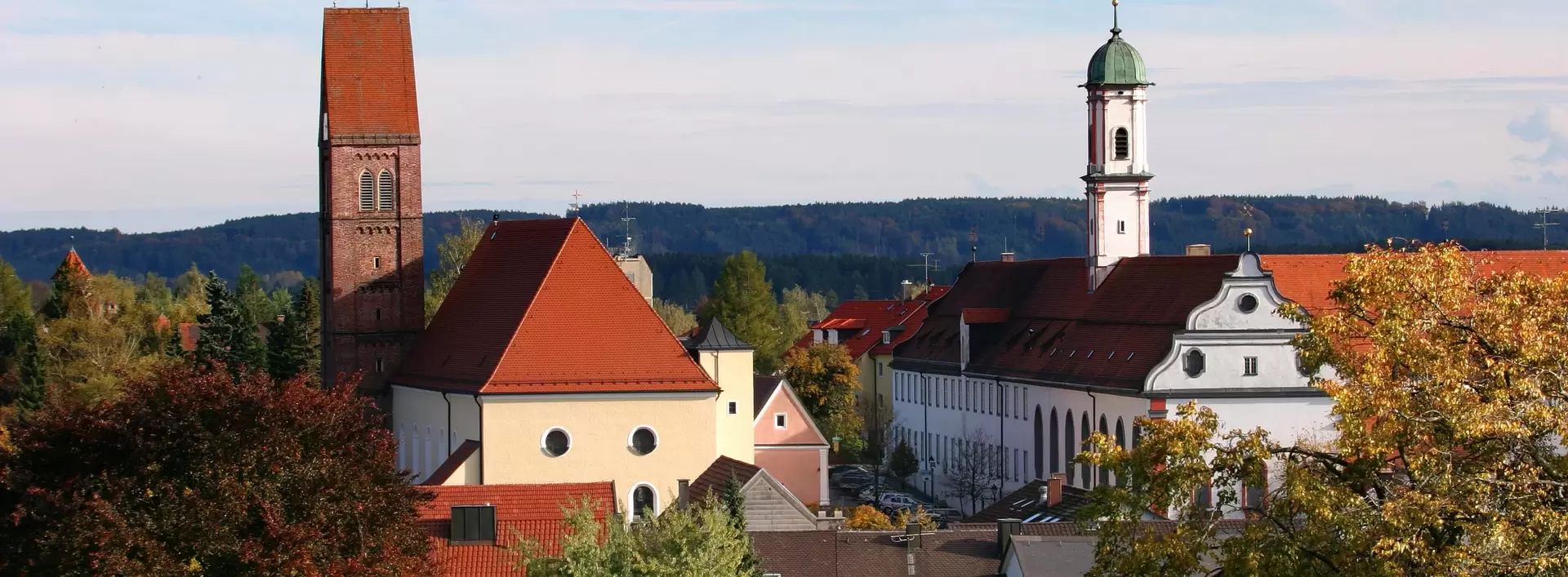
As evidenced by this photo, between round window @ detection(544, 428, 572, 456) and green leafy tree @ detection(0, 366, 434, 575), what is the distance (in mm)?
20726

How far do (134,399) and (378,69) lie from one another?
31.2 m

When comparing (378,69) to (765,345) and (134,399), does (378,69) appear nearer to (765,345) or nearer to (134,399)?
(134,399)

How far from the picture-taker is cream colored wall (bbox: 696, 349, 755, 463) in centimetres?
6162

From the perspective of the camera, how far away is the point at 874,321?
12094 centimetres

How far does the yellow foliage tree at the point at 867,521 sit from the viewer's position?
184ft

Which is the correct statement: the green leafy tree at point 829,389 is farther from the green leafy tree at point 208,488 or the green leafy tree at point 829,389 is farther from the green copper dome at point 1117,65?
the green leafy tree at point 208,488

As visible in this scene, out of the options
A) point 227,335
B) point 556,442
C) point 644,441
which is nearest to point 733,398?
point 644,441

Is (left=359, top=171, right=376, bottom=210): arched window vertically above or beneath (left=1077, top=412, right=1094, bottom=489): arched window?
above

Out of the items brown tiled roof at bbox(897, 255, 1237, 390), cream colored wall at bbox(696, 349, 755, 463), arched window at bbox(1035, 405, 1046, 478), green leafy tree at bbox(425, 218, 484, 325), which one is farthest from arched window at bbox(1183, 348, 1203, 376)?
green leafy tree at bbox(425, 218, 484, 325)

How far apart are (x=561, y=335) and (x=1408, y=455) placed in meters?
35.1

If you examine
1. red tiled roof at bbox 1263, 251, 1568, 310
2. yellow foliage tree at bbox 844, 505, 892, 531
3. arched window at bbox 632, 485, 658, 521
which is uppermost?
red tiled roof at bbox 1263, 251, 1568, 310

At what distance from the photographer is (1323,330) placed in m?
27.7

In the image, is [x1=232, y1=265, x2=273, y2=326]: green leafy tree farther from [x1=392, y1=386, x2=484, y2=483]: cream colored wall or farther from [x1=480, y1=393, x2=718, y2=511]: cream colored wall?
[x1=480, y1=393, x2=718, y2=511]: cream colored wall

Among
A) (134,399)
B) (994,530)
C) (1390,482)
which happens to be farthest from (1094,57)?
(1390,482)
